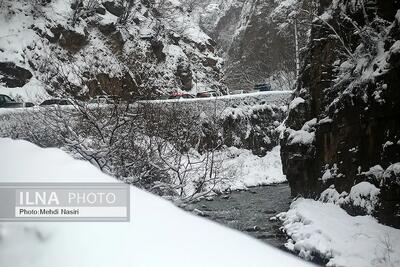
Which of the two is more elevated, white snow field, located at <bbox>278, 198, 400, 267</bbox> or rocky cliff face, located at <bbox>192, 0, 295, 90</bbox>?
rocky cliff face, located at <bbox>192, 0, 295, 90</bbox>

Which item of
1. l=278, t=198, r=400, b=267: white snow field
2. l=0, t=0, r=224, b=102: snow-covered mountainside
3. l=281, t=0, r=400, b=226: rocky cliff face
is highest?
l=0, t=0, r=224, b=102: snow-covered mountainside

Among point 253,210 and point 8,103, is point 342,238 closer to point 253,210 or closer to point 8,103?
point 253,210

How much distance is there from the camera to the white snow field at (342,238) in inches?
A: 317

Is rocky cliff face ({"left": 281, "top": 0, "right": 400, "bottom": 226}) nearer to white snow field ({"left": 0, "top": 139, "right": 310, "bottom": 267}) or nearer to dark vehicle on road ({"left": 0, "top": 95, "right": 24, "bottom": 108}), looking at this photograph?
white snow field ({"left": 0, "top": 139, "right": 310, "bottom": 267})

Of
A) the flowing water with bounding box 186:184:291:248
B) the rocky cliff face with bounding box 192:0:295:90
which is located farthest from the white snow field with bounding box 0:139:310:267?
the rocky cliff face with bounding box 192:0:295:90

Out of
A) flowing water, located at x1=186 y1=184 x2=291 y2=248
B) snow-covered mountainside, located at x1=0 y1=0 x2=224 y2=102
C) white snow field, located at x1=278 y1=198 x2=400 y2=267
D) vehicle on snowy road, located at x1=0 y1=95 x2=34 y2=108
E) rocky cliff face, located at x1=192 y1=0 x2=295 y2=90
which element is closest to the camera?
white snow field, located at x1=278 y1=198 x2=400 y2=267

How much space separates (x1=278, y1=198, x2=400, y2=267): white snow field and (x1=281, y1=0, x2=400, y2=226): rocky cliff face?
2.16 ft

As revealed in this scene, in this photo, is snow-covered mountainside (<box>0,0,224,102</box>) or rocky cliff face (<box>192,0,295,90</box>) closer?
snow-covered mountainside (<box>0,0,224,102</box>)

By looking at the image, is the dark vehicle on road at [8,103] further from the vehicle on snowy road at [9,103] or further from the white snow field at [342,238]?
the white snow field at [342,238]

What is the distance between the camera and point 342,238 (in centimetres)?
917

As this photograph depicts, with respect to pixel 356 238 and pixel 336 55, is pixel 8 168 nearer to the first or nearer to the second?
pixel 356 238

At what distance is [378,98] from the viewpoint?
33.9 ft

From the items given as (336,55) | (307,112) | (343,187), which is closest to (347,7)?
(336,55)

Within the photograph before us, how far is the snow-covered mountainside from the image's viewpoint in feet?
69.4
